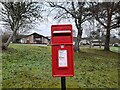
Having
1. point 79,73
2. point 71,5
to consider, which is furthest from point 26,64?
point 71,5

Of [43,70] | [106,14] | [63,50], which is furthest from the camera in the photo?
[106,14]

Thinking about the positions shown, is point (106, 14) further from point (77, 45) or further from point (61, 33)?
point (61, 33)

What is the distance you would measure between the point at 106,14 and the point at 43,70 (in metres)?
1.15

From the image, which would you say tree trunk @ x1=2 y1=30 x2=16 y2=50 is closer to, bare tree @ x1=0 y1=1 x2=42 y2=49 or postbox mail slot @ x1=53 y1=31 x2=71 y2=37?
bare tree @ x1=0 y1=1 x2=42 y2=49

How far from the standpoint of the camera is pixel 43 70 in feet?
7.34

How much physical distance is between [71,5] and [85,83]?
99 centimetres

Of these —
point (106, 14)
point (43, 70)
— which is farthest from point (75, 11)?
point (43, 70)

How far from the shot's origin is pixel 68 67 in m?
1.61

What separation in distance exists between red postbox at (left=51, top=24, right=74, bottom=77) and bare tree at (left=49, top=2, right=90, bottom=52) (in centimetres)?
76

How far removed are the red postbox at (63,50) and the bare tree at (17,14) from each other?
71cm

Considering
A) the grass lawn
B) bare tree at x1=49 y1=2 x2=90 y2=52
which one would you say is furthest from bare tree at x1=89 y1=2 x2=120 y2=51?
the grass lawn

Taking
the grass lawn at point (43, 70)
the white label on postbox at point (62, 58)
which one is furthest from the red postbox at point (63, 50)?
the grass lawn at point (43, 70)

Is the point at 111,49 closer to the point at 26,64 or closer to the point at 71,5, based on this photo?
the point at 71,5

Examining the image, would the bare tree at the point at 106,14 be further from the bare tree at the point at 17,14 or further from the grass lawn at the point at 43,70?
the bare tree at the point at 17,14
